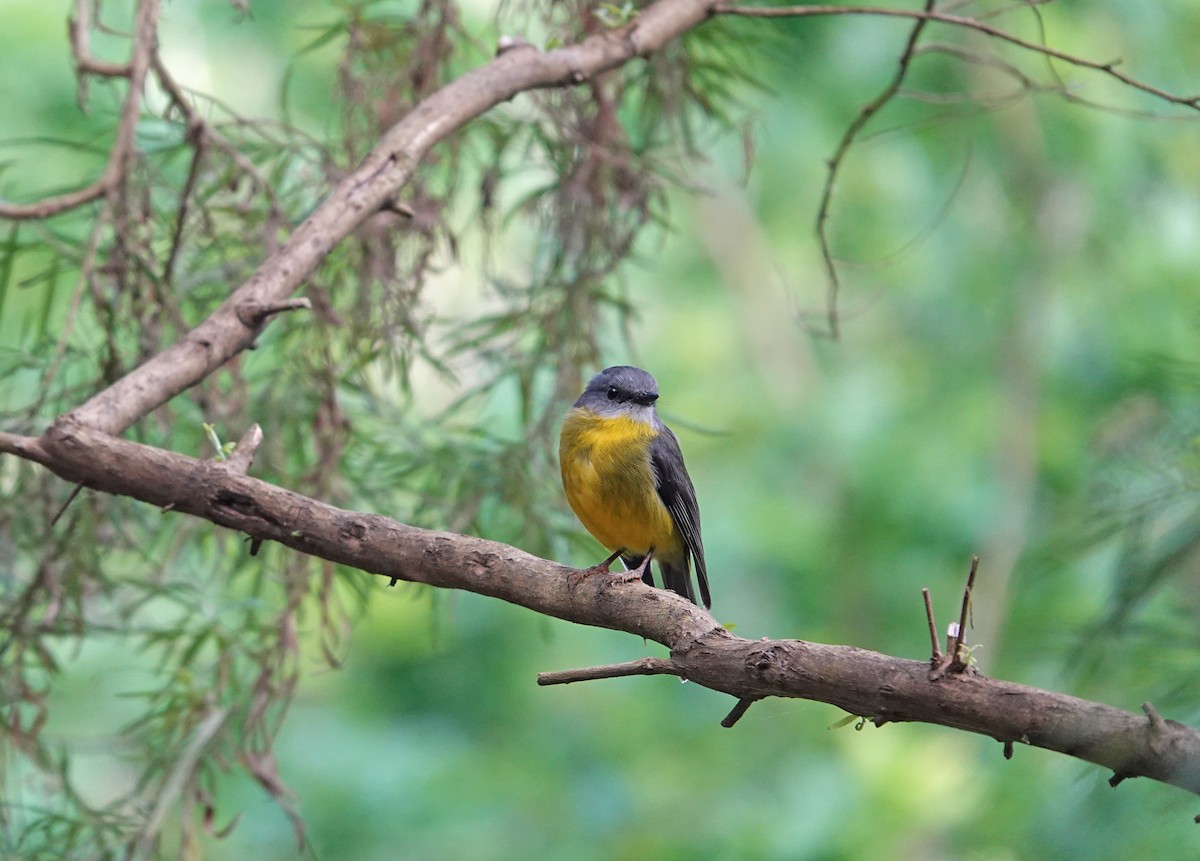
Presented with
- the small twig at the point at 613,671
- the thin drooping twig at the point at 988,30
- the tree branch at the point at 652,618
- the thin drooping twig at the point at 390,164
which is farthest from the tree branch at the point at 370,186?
the small twig at the point at 613,671

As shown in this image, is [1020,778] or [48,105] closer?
[1020,778]

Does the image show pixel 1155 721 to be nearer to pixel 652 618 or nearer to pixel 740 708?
pixel 740 708

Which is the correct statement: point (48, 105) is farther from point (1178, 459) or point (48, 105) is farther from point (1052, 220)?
point (1178, 459)

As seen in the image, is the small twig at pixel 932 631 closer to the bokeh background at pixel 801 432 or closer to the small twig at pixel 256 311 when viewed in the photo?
the small twig at pixel 256 311

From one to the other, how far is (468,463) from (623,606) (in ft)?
5.99

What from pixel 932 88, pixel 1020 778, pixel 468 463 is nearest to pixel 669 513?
pixel 468 463

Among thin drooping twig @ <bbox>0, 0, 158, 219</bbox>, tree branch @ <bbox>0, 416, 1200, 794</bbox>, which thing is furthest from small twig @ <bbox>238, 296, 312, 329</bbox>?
thin drooping twig @ <bbox>0, 0, 158, 219</bbox>

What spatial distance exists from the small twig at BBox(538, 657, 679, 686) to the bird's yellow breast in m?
1.22

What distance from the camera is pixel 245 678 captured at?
394 centimetres

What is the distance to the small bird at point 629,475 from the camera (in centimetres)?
294

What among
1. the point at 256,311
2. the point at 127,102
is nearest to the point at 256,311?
the point at 256,311

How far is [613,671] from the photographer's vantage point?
5.41ft

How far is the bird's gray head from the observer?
3082 millimetres

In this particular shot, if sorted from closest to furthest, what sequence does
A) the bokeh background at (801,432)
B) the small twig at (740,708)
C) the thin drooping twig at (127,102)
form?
the small twig at (740,708) → the thin drooping twig at (127,102) → the bokeh background at (801,432)
